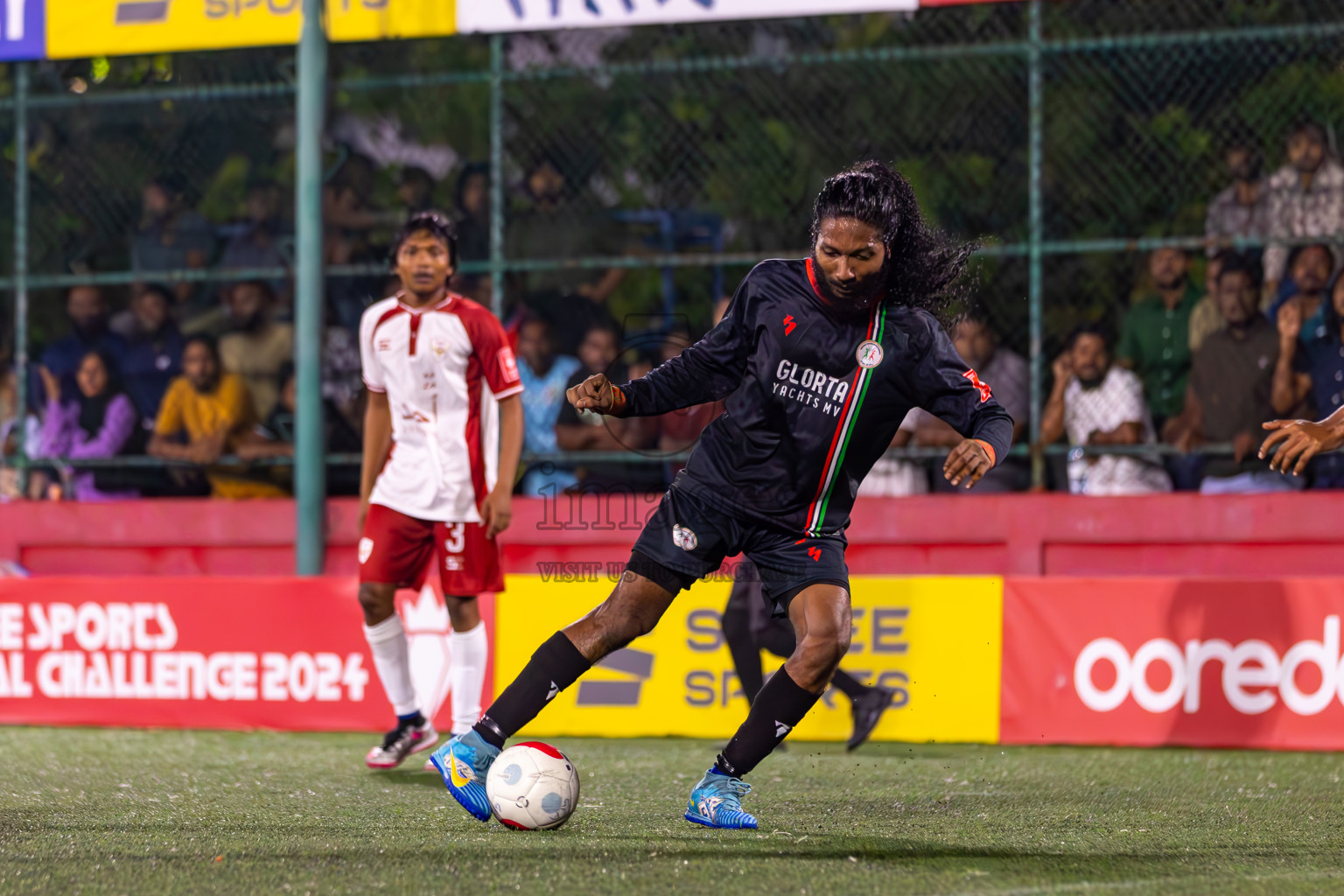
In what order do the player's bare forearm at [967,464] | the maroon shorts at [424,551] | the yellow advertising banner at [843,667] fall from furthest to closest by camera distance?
1. the yellow advertising banner at [843,667]
2. the maroon shorts at [424,551]
3. the player's bare forearm at [967,464]

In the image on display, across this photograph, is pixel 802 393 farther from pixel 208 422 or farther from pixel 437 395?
pixel 208 422

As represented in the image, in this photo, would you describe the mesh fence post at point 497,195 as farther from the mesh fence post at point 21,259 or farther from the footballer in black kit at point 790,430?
the footballer in black kit at point 790,430

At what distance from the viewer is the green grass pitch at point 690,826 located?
379 centimetres

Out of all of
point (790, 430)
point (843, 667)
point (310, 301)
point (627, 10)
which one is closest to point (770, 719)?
point (790, 430)

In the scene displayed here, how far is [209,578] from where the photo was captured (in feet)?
25.3

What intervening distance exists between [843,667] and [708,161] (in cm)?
315

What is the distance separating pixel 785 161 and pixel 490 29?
1723 millimetres

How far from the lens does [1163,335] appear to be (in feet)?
27.1

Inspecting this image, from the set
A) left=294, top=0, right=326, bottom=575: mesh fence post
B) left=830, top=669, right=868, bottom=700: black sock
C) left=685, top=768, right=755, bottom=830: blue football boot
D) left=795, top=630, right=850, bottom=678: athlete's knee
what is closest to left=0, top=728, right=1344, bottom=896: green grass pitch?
left=685, top=768, right=755, bottom=830: blue football boot

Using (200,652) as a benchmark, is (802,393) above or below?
above

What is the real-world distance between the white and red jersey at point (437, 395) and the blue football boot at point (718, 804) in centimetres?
190

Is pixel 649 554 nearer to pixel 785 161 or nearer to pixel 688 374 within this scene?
pixel 688 374

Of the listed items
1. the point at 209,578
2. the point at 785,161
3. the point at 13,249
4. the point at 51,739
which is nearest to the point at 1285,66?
the point at 785,161

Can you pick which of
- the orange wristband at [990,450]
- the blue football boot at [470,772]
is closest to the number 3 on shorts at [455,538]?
the blue football boot at [470,772]
